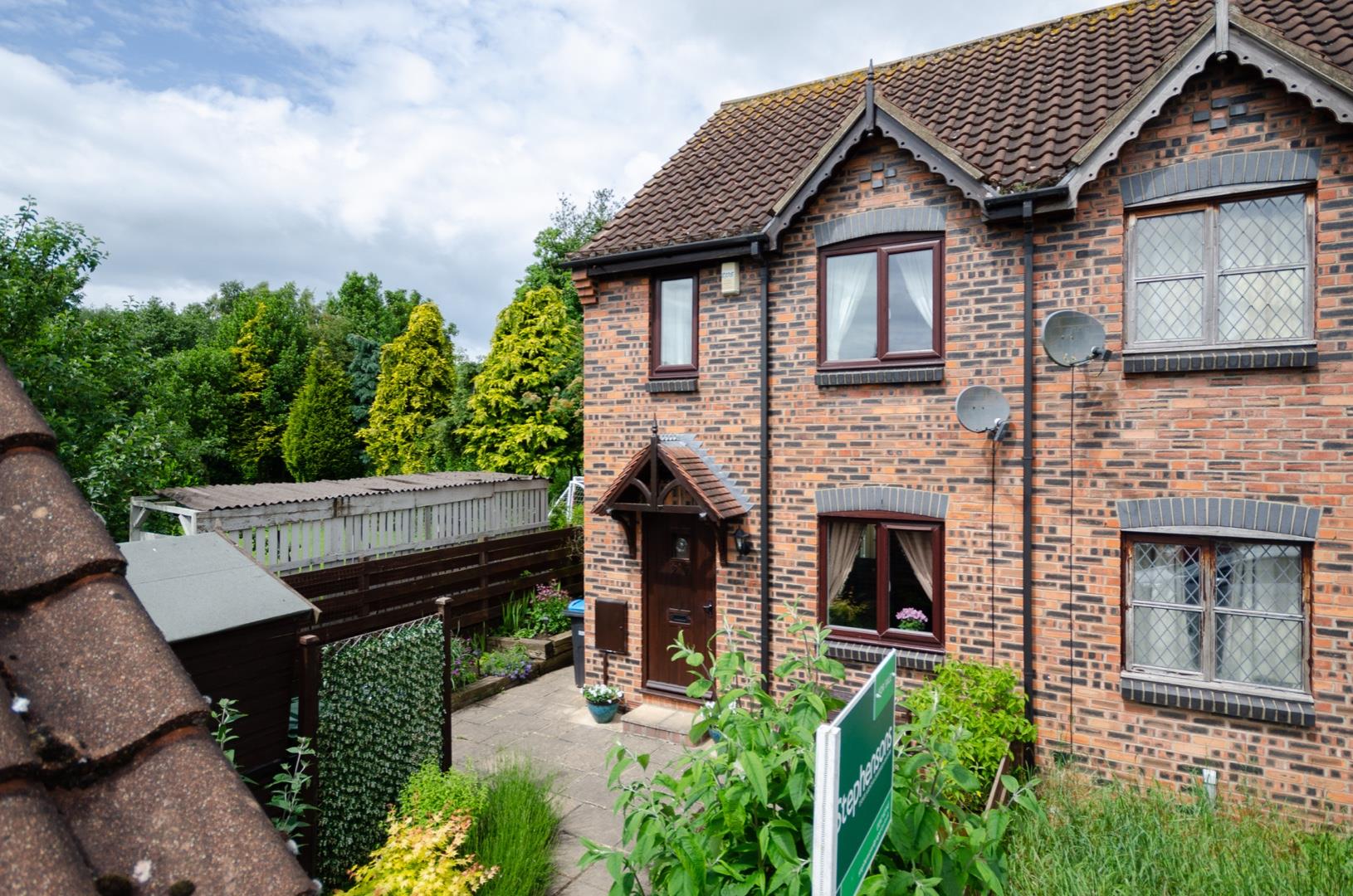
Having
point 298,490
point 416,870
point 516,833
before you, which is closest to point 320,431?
point 298,490

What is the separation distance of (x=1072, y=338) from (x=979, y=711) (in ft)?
12.3

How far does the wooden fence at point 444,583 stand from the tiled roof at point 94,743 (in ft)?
20.2

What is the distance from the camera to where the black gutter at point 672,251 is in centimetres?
944

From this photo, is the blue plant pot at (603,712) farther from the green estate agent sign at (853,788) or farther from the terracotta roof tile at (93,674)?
the terracotta roof tile at (93,674)

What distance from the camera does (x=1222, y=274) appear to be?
7.34 meters

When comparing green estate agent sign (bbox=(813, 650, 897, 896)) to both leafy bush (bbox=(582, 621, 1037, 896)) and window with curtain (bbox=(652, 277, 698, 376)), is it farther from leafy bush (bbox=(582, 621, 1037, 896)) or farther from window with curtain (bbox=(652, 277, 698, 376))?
window with curtain (bbox=(652, 277, 698, 376))

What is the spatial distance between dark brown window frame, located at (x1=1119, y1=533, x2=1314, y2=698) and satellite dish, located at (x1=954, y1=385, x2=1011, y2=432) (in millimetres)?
1674

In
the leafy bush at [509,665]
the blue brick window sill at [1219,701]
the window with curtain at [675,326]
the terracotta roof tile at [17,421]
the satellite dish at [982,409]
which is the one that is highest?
the window with curtain at [675,326]

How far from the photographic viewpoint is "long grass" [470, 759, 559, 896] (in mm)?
6043

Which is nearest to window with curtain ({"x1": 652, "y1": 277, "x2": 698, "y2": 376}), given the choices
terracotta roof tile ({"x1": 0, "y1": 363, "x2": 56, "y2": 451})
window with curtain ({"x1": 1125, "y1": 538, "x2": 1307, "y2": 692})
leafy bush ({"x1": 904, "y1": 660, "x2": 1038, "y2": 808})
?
leafy bush ({"x1": 904, "y1": 660, "x2": 1038, "y2": 808})

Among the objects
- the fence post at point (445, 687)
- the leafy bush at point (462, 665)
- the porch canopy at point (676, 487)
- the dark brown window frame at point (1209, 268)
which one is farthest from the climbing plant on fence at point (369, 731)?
the dark brown window frame at point (1209, 268)

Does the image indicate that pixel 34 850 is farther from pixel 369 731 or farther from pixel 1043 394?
pixel 1043 394

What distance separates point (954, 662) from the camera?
26.2 ft

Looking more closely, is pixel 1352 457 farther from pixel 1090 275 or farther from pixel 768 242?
pixel 768 242
